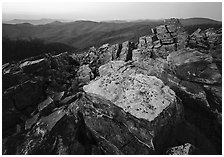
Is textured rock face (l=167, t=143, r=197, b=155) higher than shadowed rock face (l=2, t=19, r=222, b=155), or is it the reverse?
shadowed rock face (l=2, t=19, r=222, b=155)

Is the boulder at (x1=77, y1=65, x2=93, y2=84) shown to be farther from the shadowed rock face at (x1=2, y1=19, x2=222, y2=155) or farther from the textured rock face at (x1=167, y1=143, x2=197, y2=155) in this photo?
the textured rock face at (x1=167, y1=143, x2=197, y2=155)

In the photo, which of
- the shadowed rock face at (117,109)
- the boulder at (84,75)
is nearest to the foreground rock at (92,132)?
the shadowed rock face at (117,109)

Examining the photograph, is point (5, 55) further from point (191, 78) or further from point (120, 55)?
point (191, 78)

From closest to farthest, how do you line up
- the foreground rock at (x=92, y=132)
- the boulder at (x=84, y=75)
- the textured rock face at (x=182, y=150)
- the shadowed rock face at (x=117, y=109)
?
1. the foreground rock at (x=92, y=132)
2. the shadowed rock face at (x=117, y=109)
3. the textured rock face at (x=182, y=150)
4. the boulder at (x=84, y=75)

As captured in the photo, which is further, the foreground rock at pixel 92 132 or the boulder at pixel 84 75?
the boulder at pixel 84 75

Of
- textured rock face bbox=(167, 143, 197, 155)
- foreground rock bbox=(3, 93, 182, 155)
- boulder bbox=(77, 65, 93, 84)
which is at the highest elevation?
boulder bbox=(77, 65, 93, 84)

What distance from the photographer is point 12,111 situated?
1802 cm

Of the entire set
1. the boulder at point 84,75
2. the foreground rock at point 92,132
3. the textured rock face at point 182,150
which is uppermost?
the boulder at point 84,75

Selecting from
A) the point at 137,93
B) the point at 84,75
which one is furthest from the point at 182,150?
the point at 84,75

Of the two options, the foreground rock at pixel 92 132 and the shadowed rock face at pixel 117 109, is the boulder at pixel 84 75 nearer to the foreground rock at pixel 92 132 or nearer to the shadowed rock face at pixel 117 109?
the shadowed rock face at pixel 117 109

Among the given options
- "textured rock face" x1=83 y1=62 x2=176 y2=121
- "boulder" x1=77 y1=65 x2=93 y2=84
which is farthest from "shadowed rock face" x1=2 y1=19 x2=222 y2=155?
"boulder" x1=77 y1=65 x2=93 y2=84

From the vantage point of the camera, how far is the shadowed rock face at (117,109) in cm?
1529

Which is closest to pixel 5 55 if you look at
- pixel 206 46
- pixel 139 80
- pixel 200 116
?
pixel 139 80

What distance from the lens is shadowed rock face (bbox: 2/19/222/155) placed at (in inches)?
602
